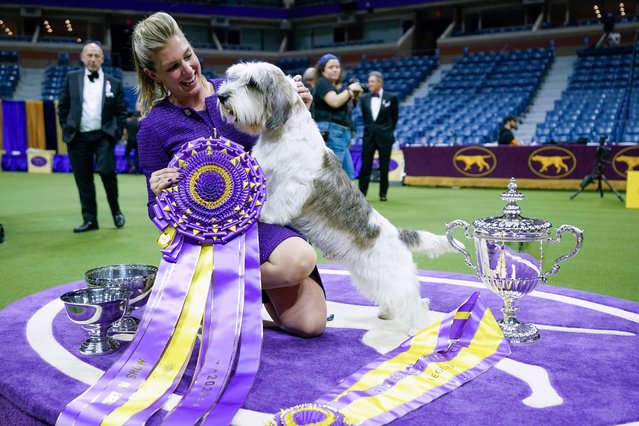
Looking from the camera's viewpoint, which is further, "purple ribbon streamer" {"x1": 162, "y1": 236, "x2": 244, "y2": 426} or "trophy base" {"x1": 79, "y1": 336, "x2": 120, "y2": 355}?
"trophy base" {"x1": 79, "y1": 336, "x2": 120, "y2": 355}

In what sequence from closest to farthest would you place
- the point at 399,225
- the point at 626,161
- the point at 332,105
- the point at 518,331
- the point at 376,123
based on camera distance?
the point at 518,331 < the point at 332,105 < the point at 399,225 < the point at 376,123 < the point at 626,161

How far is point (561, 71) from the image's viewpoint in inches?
771

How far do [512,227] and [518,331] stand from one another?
49cm

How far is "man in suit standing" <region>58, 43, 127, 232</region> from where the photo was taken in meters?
5.55

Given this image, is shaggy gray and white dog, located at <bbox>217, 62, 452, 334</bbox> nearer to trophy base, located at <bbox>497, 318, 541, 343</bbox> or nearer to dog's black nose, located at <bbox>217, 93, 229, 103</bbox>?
dog's black nose, located at <bbox>217, 93, 229, 103</bbox>

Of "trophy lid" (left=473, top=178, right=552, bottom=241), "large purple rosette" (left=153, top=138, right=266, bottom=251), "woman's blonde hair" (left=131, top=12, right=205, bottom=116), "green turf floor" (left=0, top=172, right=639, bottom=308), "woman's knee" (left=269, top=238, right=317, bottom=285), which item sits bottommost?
"green turf floor" (left=0, top=172, right=639, bottom=308)

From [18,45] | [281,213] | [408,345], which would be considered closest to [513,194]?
[408,345]

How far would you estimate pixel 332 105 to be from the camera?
18.3 feet

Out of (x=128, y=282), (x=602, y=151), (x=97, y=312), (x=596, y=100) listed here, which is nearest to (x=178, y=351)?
(x=97, y=312)

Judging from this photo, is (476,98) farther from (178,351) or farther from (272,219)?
(178,351)

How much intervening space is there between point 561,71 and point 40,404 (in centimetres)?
2065

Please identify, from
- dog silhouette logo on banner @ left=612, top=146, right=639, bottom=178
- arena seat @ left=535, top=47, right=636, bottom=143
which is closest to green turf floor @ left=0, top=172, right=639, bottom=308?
dog silhouette logo on banner @ left=612, top=146, right=639, bottom=178

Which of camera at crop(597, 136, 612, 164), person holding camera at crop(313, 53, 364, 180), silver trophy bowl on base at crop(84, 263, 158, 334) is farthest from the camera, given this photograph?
camera at crop(597, 136, 612, 164)

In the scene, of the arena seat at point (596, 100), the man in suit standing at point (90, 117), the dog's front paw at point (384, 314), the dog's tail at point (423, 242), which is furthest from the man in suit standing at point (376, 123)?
the dog's tail at point (423, 242)
